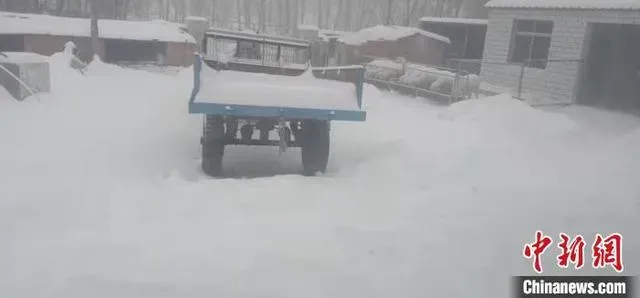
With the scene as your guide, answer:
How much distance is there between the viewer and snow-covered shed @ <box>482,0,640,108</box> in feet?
48.7

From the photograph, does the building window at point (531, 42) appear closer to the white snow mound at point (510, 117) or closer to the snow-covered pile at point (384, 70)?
the snow-covered pile at point (384, 70)

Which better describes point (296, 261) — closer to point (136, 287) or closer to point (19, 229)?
point (136, 287)

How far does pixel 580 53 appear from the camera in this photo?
1500 centimetres

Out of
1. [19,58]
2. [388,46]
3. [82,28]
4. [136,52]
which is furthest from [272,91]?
[82,28]

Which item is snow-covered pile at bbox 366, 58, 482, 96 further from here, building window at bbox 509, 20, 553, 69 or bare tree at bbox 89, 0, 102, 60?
bare tree at bbox 89, 0, 102, 60

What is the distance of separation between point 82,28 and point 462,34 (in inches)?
708

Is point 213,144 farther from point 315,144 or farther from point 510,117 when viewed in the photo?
point 510,117

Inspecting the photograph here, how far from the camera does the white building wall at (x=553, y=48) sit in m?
14.8

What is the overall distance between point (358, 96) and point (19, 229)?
4.55 m

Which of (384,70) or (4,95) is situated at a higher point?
(384,70)

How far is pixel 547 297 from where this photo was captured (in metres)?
3.84

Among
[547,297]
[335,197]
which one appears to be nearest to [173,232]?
[335,197]

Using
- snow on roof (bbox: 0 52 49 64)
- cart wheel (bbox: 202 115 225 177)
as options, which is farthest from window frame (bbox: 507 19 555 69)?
snow on roof (bbox: 0 52 49 64)

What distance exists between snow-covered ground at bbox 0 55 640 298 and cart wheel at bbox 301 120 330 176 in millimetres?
344
